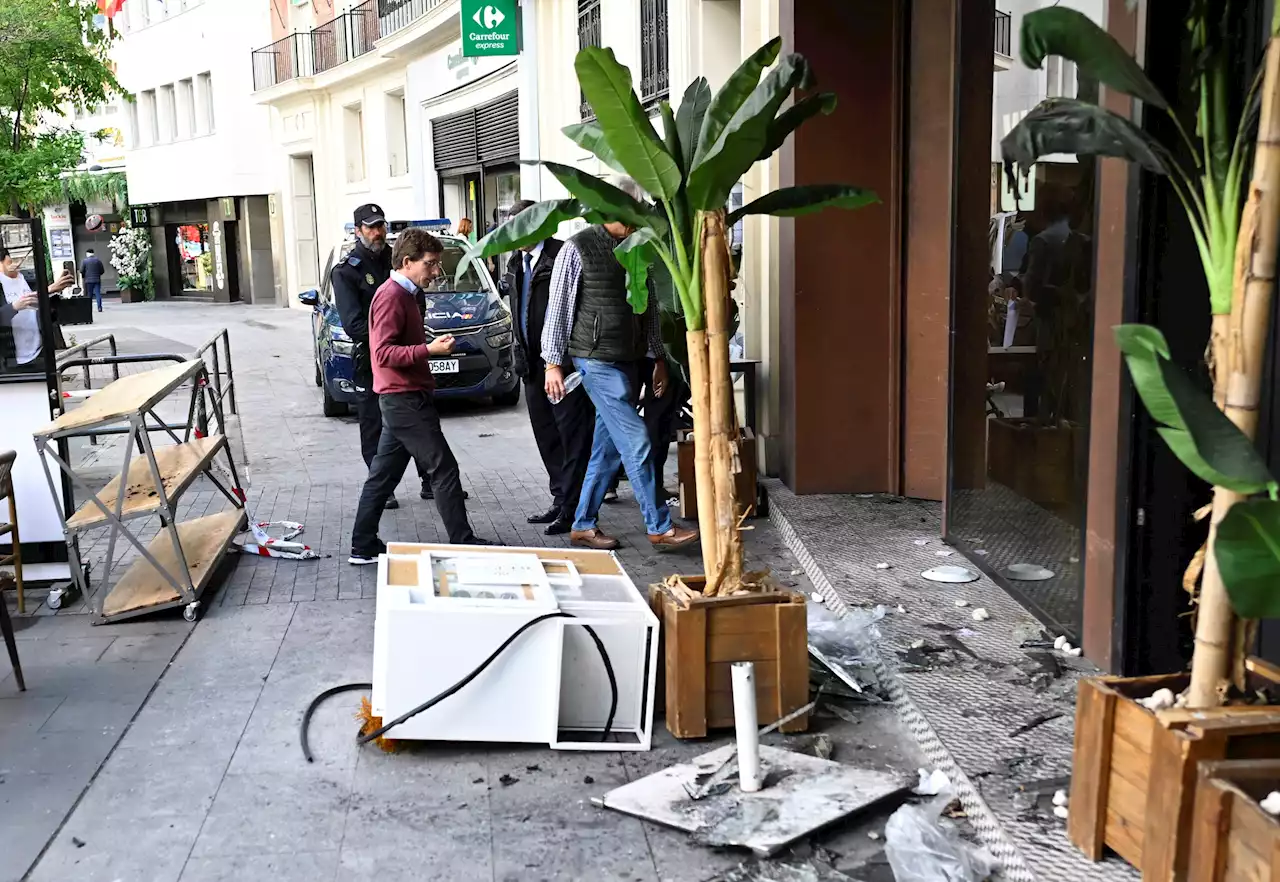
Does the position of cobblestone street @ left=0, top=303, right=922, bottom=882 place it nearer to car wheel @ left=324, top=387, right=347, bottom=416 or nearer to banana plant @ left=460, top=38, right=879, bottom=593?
banana plant @ left=460, top=38, right=879, bottom=593

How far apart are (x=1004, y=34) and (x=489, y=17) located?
13.5 m

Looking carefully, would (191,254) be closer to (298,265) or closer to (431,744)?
(298,265)

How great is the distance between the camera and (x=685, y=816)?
3.86 metres

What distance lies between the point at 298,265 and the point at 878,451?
29961 mm

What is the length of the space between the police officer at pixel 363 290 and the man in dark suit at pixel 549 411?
2.77 ft

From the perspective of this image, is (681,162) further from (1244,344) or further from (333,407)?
(333,407)

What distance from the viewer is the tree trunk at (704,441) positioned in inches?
180

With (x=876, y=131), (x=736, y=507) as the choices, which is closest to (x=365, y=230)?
(x=876, y=131)

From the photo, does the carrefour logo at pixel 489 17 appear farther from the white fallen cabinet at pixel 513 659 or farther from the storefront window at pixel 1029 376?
the white fallen cabinet at pixel 513 659

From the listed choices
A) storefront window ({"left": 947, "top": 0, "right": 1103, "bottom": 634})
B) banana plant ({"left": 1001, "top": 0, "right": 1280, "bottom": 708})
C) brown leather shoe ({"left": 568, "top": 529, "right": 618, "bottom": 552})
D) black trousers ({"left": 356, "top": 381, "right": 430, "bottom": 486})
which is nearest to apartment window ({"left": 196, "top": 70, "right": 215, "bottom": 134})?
black trousers ({"left": 356, "top": 381, "right": 430, "bottom": 486})

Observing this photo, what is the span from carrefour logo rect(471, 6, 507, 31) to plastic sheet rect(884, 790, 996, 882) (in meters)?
16.5

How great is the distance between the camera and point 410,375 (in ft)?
22.1

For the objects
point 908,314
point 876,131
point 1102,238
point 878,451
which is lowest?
point 878,451

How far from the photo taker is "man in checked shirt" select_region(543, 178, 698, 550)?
6883 millimetres
